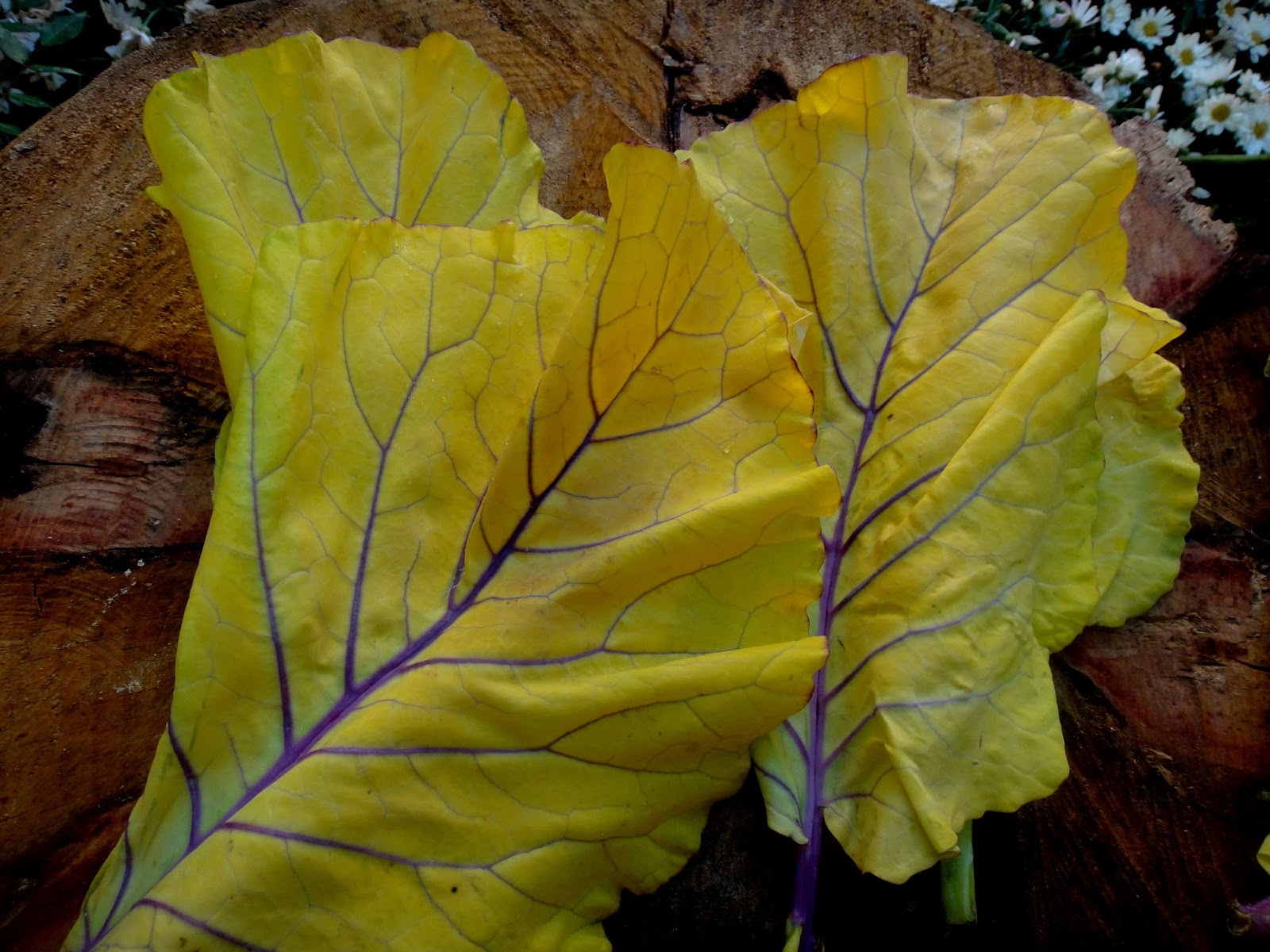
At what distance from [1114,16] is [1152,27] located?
0.31 feet

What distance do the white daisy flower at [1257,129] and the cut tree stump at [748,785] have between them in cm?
74

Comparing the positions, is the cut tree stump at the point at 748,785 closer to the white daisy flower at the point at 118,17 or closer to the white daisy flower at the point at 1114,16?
the white daisy flower at the point at 118,17

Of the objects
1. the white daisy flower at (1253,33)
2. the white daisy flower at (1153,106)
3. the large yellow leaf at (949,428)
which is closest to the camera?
the large yellow leaf at (949,428)

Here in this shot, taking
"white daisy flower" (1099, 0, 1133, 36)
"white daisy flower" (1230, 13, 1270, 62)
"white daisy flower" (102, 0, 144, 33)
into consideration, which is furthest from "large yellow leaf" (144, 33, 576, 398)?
"white daisy flower" (1230, 13, 1270, 62)

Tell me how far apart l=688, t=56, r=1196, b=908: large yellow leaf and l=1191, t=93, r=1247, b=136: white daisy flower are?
0.97 m

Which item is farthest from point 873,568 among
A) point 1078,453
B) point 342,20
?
point 342,20

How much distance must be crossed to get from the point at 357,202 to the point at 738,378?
0.42 m

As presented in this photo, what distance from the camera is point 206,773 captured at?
0.74 metres

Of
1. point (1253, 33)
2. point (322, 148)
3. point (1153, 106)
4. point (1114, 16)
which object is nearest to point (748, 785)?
point (322, 148)

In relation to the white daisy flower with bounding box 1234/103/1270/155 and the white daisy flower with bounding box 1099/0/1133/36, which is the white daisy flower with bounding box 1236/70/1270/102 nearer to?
the white daisy flower with bounding box 1234/103/1270/155

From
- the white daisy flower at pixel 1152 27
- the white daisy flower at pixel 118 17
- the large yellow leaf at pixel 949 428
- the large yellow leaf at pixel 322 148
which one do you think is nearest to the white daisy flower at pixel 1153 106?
the white daisy flower at pixel 1152 27

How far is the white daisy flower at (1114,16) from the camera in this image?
1.65m

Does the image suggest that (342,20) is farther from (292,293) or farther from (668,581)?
(668,581)

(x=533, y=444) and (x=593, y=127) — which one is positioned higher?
(x=593, y=127)
